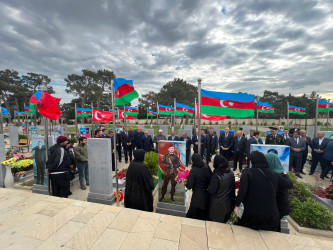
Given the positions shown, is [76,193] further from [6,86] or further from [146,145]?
[6,86]

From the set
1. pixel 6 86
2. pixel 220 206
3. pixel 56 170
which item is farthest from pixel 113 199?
pixel 6 86

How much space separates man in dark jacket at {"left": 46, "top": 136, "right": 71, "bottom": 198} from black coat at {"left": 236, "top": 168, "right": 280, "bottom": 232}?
4.42 metres

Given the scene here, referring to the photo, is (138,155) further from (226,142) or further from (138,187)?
(226,142)

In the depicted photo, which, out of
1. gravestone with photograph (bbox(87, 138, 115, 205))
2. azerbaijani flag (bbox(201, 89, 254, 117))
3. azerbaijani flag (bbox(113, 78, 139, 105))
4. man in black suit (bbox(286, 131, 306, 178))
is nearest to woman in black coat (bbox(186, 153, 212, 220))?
azerbaijani flag (bbox(201, 89, 254, 117))

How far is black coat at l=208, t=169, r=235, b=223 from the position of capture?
8.68 feet

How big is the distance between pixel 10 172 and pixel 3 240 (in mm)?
4279

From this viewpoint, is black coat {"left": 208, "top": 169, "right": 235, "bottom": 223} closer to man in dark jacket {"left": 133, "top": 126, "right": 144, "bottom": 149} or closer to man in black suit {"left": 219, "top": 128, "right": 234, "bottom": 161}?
man in black suit {"left": 219, "top": 128, "right": 234, "bottom": 161}

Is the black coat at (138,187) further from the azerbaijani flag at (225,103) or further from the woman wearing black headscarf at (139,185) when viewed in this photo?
the azerbaijani flag at (225,103)

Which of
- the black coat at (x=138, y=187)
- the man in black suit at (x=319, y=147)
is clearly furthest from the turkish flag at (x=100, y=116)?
the man in black suit at (x=319, y=147)

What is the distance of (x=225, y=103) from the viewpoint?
14.6 ft

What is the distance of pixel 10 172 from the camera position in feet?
18.5

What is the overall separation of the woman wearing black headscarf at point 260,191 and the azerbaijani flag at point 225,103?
7.11ft

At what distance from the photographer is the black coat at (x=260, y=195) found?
234 cm

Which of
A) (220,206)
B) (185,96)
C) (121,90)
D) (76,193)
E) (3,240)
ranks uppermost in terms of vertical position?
(185,96)
